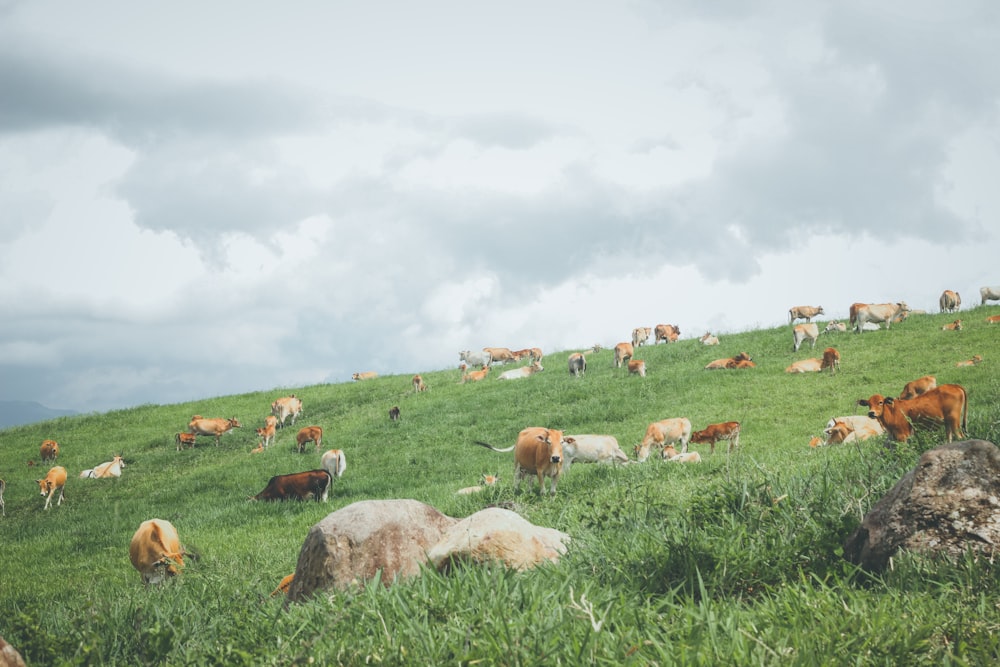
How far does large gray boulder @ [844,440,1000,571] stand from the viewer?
450cm

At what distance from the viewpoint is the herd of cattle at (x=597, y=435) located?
10734 mm

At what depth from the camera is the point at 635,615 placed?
3768 millimetres

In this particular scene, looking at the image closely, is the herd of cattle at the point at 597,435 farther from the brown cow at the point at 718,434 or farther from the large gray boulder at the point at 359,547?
the large gray boulder at the point at 359,547

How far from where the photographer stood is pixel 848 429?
16.4 meters

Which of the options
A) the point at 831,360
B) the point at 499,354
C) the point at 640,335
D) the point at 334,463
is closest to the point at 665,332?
the point at 640,335

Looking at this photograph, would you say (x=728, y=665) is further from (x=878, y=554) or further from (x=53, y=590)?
(x=53, y=590)

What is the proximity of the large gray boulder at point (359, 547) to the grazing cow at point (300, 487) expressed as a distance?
42.0 ft

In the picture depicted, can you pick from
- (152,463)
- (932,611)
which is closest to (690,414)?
(932,611)

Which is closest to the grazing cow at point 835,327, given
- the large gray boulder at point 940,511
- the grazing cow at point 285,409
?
the grazing cow at point 285,409

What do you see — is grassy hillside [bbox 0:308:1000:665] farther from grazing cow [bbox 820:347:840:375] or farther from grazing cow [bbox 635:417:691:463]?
grazing cow [bbox 635:417:691:463]

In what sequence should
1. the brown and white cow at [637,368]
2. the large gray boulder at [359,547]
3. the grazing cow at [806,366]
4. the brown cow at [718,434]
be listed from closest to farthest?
the large gray boulder at [359,547] → the brown cow at [718,434] → the grazing cow at [806,366] → the brown and white cow at [637,368]

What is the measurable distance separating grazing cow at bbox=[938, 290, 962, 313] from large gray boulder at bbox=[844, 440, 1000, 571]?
44.6m

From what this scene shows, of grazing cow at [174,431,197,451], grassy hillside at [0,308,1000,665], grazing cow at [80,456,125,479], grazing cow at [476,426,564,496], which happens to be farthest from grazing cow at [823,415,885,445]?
grazing cow at [174,431,197,451]

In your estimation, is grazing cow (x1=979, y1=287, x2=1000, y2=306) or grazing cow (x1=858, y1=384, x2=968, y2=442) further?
grazing cow (x1=979, y1=287, x2=1000, y2=306)
